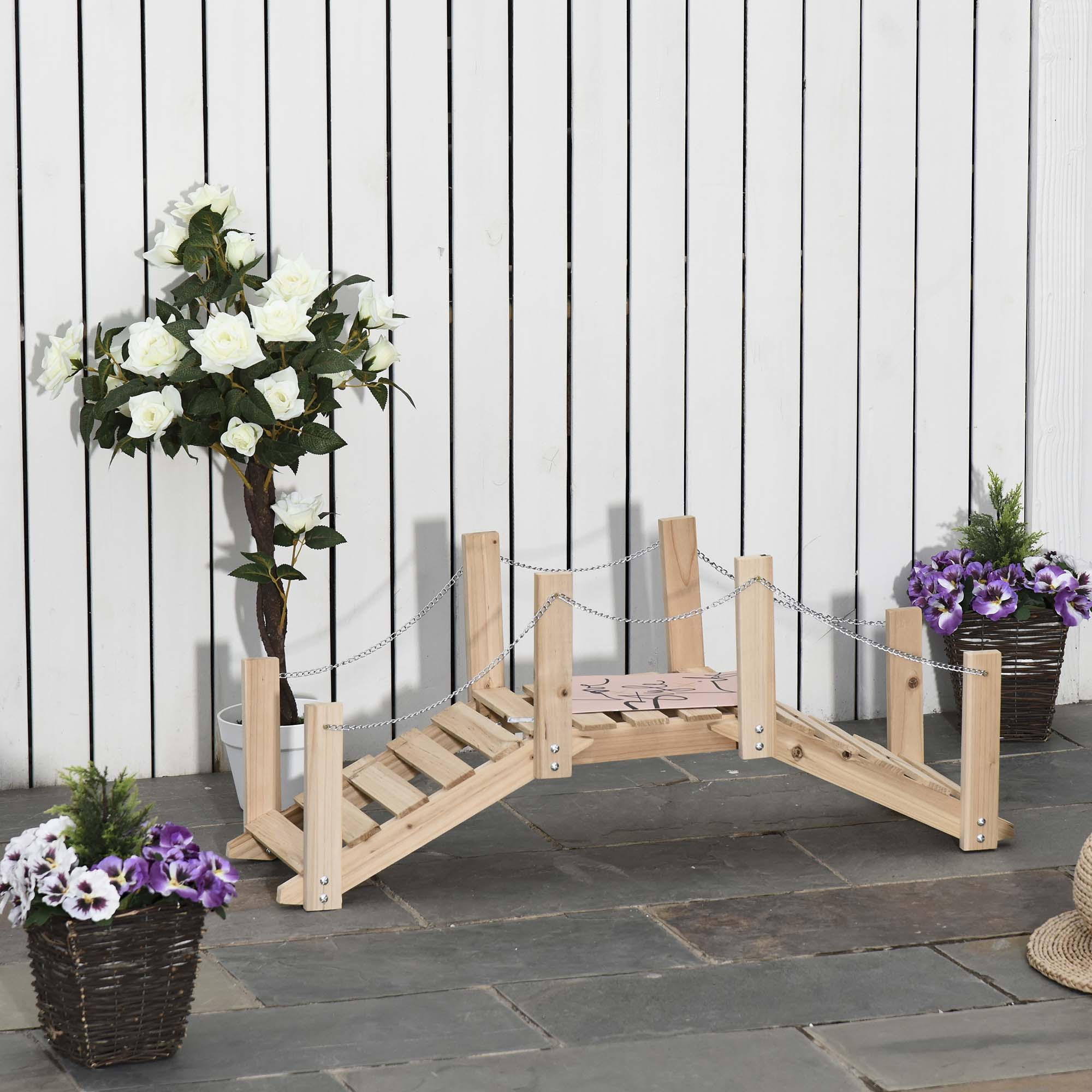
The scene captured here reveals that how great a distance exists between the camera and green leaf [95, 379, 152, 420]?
3.94 meters

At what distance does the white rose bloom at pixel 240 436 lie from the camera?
3850mm

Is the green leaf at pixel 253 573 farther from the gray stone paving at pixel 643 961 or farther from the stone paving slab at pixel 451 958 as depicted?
the stone paving slab at pixel 451 958

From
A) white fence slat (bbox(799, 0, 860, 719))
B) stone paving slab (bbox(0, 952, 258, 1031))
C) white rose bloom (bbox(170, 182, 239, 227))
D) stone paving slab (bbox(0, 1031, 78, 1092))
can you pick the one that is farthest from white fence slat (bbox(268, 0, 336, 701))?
stone paving slab (bbox(0, 1031, 78, 1092))

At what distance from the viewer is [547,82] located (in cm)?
474

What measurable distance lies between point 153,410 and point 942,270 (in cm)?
268

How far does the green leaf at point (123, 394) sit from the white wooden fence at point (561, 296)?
0.54 metres

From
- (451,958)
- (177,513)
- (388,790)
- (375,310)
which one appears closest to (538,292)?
(375,310)

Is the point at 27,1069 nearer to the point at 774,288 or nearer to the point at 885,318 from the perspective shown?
the point at 774,288

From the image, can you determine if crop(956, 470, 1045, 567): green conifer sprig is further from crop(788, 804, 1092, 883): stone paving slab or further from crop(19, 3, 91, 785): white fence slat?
crop(19, 3, 91, 785): white fence slat

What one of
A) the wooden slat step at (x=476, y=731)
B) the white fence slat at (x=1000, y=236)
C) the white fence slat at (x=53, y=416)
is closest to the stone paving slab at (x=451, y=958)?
the wooden slat step at (x=476, y=731)

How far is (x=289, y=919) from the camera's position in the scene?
3.47 metres

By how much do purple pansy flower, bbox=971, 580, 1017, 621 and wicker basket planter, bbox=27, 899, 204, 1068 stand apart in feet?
9.42

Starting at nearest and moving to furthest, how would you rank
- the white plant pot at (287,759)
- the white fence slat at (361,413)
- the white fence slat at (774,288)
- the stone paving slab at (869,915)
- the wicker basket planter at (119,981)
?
the wicker basket planter at (119,981)
the stone paving slab at (869,915)
the white plant pot at (287,759)
the white fence slat at (361,413)
the white fence slat at (774,288)

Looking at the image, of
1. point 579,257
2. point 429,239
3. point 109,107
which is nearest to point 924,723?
point 579,257
